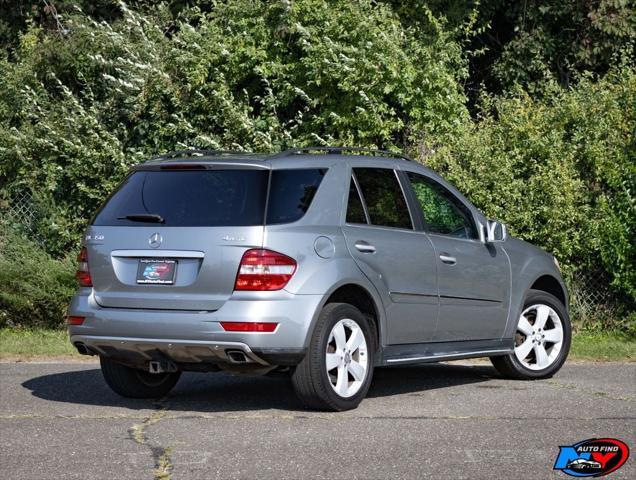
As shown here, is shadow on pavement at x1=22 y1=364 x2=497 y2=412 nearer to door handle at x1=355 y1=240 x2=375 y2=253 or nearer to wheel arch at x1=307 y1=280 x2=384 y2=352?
wheel arch at x1=307 y1=280 x2=384 y2=352

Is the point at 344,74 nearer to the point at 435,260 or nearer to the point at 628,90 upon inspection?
the point at 628,90

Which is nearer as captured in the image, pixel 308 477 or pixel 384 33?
pixel 308 477

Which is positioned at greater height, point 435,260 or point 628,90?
point 628,90

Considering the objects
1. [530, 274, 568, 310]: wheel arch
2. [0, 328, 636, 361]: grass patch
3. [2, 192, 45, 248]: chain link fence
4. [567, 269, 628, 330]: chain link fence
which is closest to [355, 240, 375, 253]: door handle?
[530, 274, 568, 310]: wheel arch

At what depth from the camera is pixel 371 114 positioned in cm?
1558

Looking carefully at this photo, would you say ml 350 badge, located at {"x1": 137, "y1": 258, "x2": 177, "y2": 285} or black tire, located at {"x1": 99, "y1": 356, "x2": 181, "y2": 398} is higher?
ml 350 badge, located at {"x1": 137, "y1": 258, "x2": 177, "y2": 285}

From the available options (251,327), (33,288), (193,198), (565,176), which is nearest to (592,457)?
(251,327)

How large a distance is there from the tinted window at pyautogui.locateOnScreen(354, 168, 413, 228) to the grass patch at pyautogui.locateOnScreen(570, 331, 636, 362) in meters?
4.06

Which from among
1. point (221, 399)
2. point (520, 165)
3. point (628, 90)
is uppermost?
point (628, 90)

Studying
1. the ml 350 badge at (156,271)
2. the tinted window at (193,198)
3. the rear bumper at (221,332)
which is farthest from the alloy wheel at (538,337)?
the ml 350 badge at (156,271)

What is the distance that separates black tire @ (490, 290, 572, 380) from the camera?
10422 millimetres

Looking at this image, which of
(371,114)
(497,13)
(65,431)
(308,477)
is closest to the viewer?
(308,477)

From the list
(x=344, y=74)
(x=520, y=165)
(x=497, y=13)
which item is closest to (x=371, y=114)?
(x=344, y=74)

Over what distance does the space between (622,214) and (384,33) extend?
3.89 m
